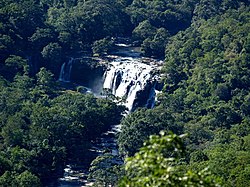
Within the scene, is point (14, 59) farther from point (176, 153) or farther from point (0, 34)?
point (176, 153)

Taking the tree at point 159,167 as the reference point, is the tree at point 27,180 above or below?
below

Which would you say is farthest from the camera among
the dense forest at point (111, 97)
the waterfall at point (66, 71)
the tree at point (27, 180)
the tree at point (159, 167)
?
the waterfall at point (66, 71)

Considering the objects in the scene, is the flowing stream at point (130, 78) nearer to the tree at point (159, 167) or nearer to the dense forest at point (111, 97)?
the dense forest at point (111, 97)

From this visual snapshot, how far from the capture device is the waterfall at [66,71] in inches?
2235

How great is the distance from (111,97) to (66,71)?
32.3 feet

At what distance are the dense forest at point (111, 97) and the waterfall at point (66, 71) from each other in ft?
1.65

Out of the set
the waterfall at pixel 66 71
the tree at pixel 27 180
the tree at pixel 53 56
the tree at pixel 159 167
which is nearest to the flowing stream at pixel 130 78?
the waterfall at pixel 66 71

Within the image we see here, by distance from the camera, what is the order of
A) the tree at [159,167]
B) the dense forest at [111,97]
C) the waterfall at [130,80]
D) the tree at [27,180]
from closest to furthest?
the tree at [159,167], the tree at [27,180], the dense forest at [111,97], the waterfall at [130,80]

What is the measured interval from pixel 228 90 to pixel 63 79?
16.8 metres

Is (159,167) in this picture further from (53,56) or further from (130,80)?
(53,56)

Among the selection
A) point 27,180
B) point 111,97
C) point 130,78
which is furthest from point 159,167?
point 130,78

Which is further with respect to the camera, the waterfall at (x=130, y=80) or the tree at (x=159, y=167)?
the waterfall at (x=130, y=80)

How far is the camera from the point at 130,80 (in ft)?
172

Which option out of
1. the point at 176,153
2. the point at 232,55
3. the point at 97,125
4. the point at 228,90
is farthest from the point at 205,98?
the point at 176,153
